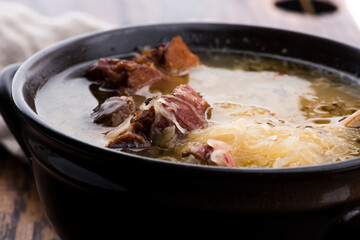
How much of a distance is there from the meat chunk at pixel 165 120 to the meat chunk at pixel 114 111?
100 millimetres

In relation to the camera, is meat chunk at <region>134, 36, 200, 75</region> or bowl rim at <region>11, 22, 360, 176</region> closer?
bowl rim at <region>11, 22, 360, 176</region>

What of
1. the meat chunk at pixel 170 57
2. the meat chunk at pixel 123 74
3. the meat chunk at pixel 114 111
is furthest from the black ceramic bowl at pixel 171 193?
the meat chunk at pixel 170 57

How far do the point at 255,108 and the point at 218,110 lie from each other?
159mm

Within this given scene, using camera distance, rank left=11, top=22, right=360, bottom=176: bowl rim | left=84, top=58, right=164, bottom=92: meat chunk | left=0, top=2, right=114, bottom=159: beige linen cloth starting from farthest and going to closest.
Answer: left=0, top=2, right=114, bottom=159: beige linen cloth, left=84, top=58, right=164, bottom=92: meat chunk, left=11, top=22, right=360, bottom=176: bowl rim

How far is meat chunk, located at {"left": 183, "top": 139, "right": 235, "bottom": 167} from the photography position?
1.57 metres

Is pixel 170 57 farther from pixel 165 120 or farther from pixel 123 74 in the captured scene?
pixel 165 120

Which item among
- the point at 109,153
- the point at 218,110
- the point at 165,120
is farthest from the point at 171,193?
the point at 218,110

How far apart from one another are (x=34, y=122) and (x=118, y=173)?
1.15ft

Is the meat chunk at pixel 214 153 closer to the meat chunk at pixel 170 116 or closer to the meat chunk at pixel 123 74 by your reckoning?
the meat chunk at pixel 170 116

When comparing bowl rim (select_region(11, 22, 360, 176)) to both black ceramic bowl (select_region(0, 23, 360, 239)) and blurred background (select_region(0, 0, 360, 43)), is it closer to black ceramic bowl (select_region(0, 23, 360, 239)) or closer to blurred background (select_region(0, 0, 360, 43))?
black ceramic bowl (select_region(0, 23, 360, 239))

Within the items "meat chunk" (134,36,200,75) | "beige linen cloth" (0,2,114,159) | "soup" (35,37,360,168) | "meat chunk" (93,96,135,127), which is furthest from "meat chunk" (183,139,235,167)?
"beige linen cloth" (0,2,114,159)

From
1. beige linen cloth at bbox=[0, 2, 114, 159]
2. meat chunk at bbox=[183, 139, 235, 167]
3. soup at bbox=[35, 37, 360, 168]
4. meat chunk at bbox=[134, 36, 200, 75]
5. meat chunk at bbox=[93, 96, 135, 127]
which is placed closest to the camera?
meat chunk at bbox=[183, 139, 235, 167]

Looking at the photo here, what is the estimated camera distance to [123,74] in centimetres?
229

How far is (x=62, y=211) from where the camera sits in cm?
175
